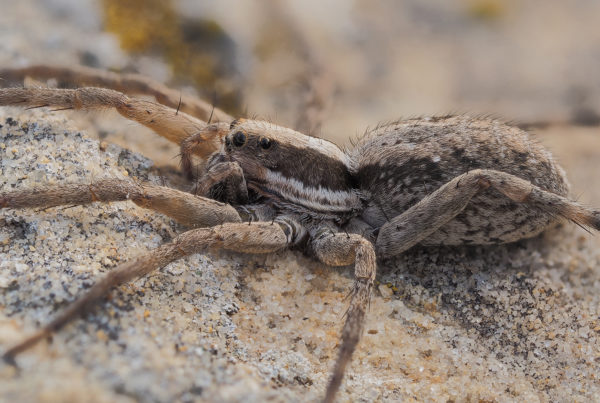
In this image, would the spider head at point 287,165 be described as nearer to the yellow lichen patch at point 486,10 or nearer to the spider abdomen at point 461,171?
the spider abdomen at point 461,171

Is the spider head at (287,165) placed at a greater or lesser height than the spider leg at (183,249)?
greater

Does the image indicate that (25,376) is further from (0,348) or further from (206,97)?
(206,97)

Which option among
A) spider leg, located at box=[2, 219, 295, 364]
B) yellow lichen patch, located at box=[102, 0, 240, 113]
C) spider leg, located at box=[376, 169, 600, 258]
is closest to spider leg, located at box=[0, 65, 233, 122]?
yellow lichen patch, located at box=[102, 0, 240, 113]

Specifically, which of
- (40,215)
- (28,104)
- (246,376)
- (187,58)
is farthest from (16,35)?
(246,376)

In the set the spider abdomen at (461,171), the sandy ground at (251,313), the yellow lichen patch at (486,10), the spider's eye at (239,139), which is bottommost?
the sandy ground at (251,313)

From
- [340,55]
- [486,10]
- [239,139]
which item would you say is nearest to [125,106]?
[239,139]

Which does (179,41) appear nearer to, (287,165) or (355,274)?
(287,165)

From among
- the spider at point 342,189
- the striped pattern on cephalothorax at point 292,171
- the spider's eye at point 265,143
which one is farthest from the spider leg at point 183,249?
the spider's eye at point 265,143
